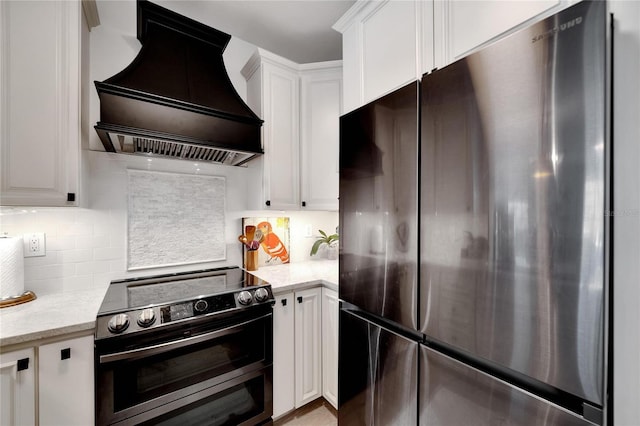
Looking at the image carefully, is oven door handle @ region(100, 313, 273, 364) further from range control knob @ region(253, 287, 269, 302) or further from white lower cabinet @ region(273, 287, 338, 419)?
white lower cabinet @ region(273, 287, 338, 419)

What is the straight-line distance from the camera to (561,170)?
0.71 meters

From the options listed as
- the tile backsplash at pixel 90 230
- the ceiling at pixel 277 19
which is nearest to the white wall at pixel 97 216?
the tile backsplash at pixel 90 230

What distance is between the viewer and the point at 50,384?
Answer: 1156mm

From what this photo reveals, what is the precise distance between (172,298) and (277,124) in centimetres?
135

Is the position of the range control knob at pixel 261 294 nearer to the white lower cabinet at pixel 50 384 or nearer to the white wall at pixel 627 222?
the white lower cabinet at pixel 50 384

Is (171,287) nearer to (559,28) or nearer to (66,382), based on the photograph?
(66,382)

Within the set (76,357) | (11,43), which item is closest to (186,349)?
(76,357)

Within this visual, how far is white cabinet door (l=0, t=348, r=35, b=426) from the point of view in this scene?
107cm

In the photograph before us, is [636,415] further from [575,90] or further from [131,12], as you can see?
[131,12]

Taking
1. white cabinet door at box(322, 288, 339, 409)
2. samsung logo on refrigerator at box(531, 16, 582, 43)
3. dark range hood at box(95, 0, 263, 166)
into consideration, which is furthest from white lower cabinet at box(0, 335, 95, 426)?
samsung logo on refrigerator at box(531, 16, 582, 43)

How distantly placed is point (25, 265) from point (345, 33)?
2.24 meters

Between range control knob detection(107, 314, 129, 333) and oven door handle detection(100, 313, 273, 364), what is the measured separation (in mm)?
110

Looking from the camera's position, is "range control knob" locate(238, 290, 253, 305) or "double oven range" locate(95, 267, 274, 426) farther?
"range control knob" locate(238, 290, 253, 305)

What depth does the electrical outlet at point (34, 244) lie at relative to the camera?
1528mm
